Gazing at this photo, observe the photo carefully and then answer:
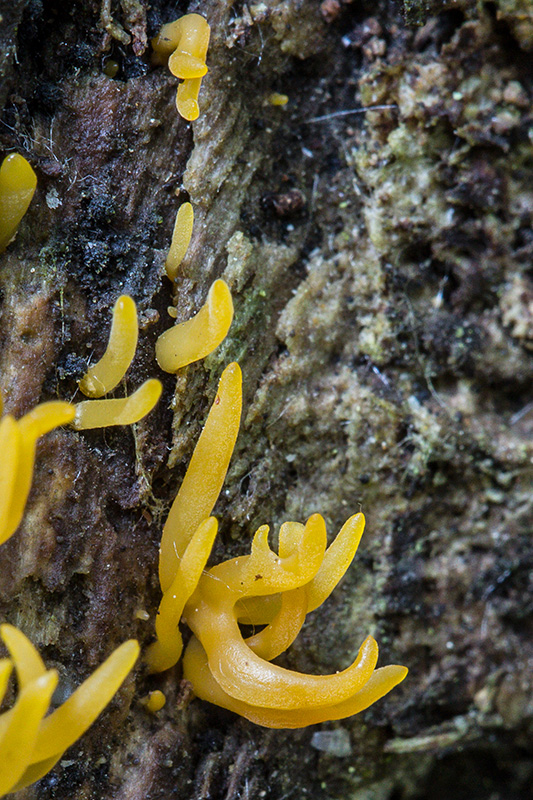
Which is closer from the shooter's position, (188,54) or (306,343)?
(188,54)

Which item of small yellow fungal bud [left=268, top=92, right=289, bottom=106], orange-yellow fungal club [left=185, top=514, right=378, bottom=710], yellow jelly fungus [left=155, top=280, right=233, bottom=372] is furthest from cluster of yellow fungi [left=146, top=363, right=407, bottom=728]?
small yellow fungal bud [left=268, top=92, right=289, bottom=106]

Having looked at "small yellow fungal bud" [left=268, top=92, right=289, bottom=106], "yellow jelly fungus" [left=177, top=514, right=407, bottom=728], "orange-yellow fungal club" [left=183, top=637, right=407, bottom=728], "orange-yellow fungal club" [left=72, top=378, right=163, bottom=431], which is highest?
"small yellow fungal bud" [left=268, top=92, right=289, bottom=106]

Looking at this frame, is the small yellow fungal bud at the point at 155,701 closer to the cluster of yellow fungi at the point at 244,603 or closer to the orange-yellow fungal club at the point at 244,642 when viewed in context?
the cluster of yellow fungi at the point at 244,603

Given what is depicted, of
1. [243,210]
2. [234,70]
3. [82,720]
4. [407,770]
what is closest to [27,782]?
[82,720]

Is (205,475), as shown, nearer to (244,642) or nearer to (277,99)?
(244,642)

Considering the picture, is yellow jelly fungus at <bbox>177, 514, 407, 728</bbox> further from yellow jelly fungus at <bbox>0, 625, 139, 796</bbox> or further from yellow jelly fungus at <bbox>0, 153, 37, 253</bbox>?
yellow jelly fungus at <bbox>0, 153, 37, 253</bbox>

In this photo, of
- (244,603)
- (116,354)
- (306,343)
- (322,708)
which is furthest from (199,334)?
(322,708)

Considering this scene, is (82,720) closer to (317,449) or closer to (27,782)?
(27,782)
